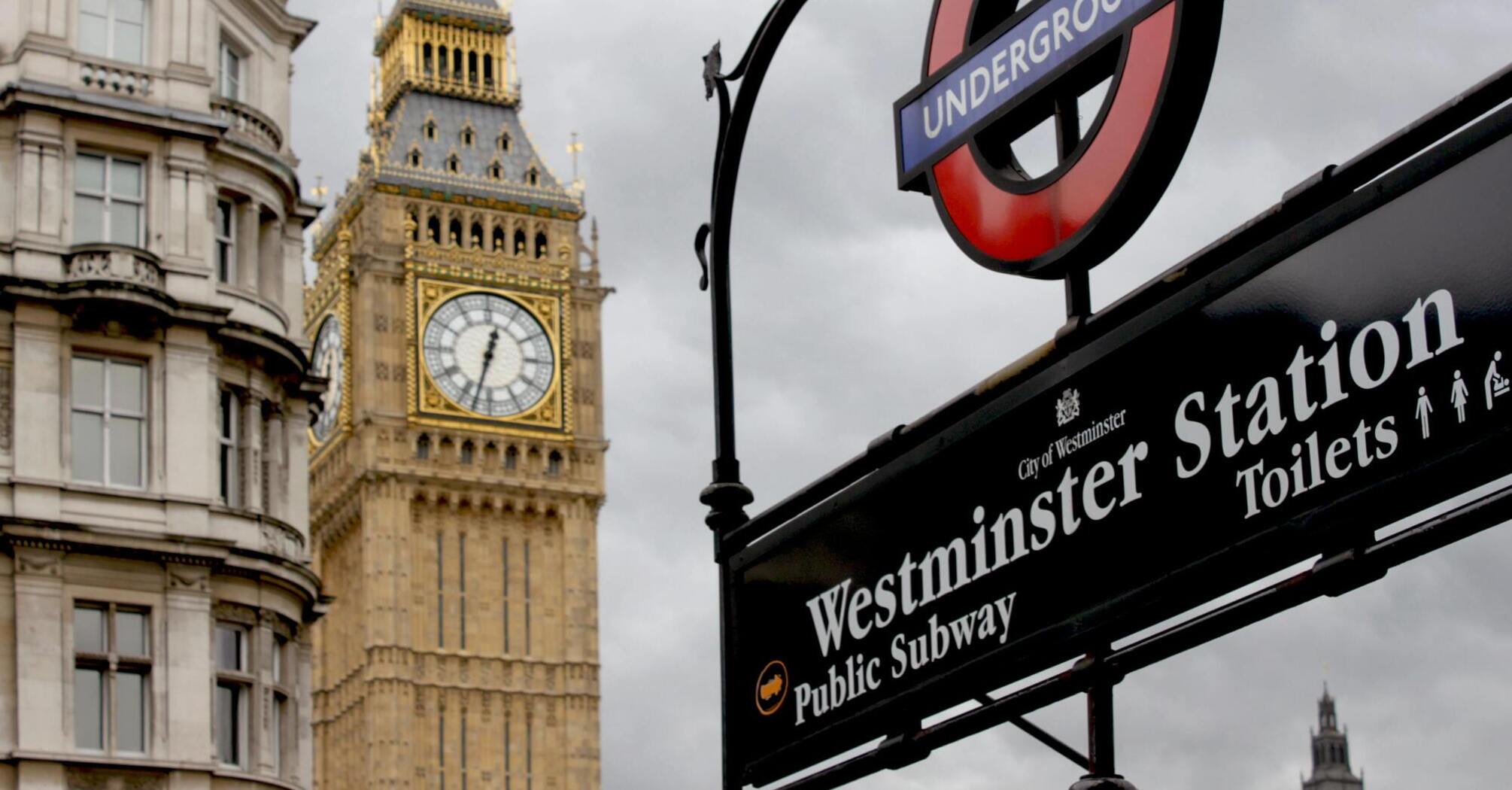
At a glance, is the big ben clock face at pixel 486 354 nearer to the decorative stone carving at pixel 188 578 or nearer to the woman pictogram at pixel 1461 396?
the decorative stone carving at pixel 188 578

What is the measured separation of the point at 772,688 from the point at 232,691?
27.3 m

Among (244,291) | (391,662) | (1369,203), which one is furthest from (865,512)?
(391,662)

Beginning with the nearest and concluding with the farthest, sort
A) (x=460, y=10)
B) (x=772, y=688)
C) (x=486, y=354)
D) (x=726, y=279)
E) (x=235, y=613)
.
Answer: (x=772, y=688), (x=726, y=279), (x=235, y=613), (x=486, y=354), (x=460, y=10)

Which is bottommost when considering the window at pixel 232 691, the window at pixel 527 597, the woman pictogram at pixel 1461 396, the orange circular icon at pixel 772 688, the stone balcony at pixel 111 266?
the orange circular icon at pixel 772 688

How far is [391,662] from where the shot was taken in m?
96.3

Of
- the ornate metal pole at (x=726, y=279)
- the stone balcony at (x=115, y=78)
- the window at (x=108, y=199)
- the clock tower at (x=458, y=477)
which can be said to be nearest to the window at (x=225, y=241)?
the window at (x=108, y=199)

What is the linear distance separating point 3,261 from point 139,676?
18.4 feet

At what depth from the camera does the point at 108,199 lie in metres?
33.3

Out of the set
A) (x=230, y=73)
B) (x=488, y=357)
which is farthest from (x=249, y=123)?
(x=488, y=357)

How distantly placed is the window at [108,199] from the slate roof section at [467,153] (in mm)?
67870

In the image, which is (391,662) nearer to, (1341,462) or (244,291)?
(244,291)

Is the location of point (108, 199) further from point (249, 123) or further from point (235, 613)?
point (235, 613)

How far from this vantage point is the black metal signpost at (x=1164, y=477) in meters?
4.31

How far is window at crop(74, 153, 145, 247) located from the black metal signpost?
91.9ft
